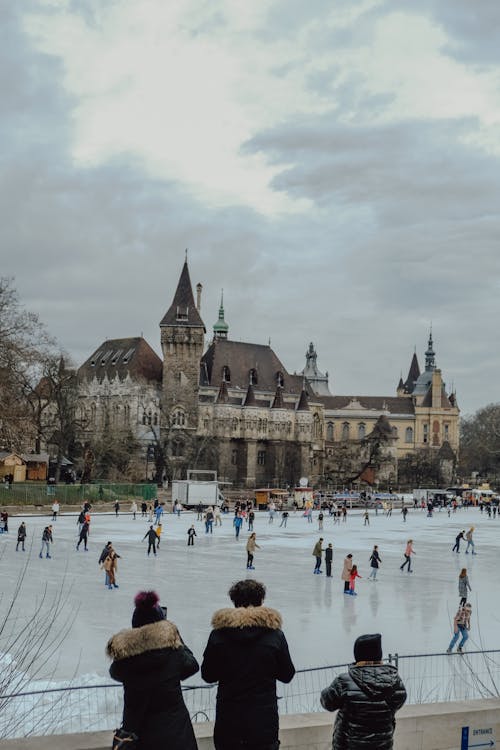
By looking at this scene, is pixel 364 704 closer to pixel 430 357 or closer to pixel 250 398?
pixel 250 398

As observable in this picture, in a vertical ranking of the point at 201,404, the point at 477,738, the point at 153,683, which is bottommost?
the point at 477,738

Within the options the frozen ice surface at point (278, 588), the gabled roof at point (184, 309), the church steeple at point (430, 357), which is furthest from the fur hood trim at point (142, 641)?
the church steeple at point (430, 357)

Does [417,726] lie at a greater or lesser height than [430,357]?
lesser

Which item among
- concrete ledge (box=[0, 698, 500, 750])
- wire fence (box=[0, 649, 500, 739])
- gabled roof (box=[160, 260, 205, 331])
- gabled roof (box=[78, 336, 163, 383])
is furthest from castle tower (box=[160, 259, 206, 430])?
concrete ledge (box=[0, 698, 500, 750])

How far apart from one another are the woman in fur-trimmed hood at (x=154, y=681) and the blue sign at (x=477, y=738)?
85.4 inches

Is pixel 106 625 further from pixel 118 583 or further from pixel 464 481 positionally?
pixel 464 481

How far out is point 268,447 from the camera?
95.7 metres

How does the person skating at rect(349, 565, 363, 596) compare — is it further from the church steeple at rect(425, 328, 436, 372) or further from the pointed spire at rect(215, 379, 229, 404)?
the church steeple at rect(425, 328, 436, 372)

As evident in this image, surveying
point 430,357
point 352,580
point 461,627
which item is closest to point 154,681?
point 461,627

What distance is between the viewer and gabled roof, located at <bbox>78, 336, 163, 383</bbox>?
3561 inches

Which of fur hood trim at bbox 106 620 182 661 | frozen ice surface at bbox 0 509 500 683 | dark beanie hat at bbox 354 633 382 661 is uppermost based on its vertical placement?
fur hood trim at bbox 106 620 182 661

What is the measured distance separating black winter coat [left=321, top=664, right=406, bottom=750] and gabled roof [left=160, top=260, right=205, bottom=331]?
86640mm

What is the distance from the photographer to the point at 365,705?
14.5 feet

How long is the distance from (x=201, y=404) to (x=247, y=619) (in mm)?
87669
